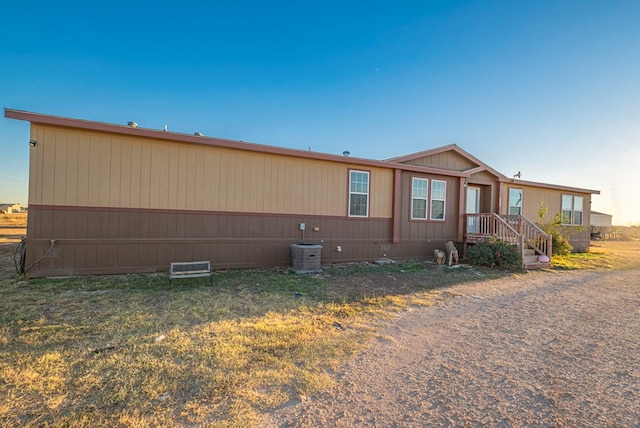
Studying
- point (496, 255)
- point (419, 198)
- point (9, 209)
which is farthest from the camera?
point (9, 209)

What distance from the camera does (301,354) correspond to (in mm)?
3057

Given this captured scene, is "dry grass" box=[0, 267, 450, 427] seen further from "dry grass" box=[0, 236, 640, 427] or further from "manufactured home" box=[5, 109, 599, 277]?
"manufactured home" box=[5, 109, 599, 277]

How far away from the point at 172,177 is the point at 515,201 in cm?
1334

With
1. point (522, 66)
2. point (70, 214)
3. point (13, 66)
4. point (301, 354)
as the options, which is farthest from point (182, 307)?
point (522, 66)

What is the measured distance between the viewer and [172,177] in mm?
7223

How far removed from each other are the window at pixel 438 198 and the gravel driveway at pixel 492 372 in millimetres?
Result: 5750

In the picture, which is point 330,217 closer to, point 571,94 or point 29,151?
point 29,151

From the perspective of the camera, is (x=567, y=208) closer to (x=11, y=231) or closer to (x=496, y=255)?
(x=496, y=255)

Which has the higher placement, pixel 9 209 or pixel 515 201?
pixel 515 201

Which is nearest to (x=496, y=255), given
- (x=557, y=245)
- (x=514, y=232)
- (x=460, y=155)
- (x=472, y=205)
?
(x=514, y=232)

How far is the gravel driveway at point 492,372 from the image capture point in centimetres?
211

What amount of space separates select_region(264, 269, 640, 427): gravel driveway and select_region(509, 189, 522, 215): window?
27.9ft

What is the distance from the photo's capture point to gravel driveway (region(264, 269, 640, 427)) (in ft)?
6.93

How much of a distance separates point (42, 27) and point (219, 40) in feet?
16.1
